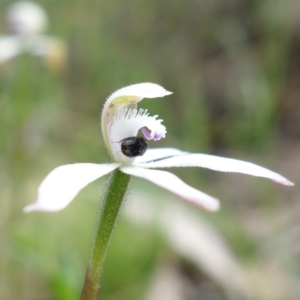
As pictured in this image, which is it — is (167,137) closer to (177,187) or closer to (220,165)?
(220,165)

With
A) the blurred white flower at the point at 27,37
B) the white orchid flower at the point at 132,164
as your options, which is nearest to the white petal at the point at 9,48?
the blurred white flower at the point at 27,37

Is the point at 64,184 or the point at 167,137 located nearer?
the point at 64,184

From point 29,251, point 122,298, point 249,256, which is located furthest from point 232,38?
point 29,251

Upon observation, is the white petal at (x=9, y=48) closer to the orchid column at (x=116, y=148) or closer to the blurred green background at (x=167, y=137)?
the blurred green background at (x=167, y=137)

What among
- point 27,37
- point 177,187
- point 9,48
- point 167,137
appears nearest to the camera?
point 177,187

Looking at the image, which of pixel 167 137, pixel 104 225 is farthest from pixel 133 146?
pixel 167 137

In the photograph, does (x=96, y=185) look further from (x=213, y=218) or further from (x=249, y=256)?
Result: (x=249, y=256)
